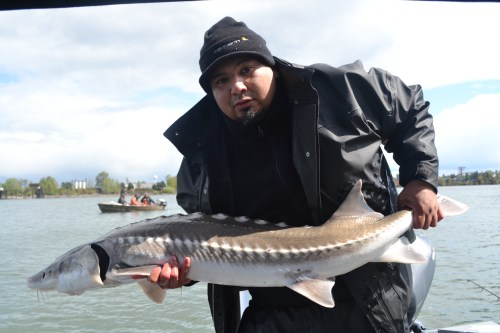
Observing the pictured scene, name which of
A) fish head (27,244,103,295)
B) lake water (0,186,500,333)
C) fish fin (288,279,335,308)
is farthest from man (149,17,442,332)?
lake water (0,186,500,333)

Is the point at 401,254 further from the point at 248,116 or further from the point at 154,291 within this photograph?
the point at 154,291

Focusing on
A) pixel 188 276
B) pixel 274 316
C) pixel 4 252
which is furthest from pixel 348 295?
pixel 4 252

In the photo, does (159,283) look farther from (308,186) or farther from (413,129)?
(413,129)

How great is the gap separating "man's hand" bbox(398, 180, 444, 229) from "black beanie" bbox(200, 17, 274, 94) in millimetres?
896

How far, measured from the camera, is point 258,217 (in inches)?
99.6

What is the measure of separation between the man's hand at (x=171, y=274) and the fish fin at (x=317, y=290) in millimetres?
507

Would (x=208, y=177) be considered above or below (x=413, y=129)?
Result: below

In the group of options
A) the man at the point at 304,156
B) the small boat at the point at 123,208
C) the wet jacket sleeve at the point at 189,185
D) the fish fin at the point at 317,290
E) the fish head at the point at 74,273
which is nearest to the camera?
the fish fin at the point at 317,290

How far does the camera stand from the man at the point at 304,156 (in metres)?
2.26

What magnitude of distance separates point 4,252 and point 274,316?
1576 centimetres

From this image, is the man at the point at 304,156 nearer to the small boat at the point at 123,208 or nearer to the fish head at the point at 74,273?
the fish head at the point at 74,273

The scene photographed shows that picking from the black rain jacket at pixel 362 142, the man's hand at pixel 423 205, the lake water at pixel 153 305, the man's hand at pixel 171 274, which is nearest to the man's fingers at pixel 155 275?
the man's hand at pixel 171 274

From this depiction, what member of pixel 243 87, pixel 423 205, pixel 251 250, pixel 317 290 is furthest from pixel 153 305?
pixel 423 205

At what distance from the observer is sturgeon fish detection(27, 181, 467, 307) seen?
89.0 inches
